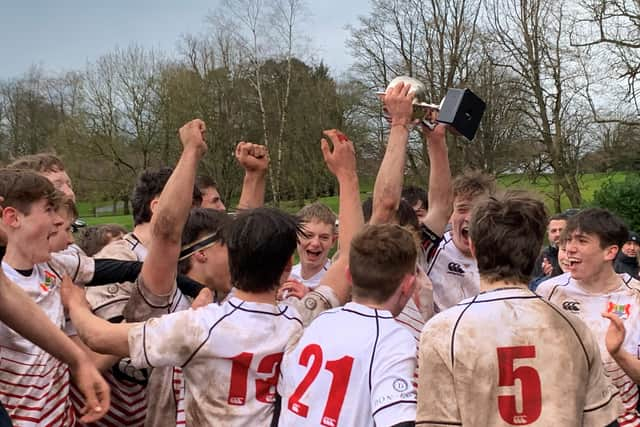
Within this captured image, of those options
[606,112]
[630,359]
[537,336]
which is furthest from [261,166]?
[606,112]

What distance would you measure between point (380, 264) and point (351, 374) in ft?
1.56

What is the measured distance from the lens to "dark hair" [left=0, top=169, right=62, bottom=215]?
9.51ft

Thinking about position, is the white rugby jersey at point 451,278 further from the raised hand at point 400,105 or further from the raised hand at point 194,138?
the raised hand at point 194,138

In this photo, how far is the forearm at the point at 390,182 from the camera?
3.44 m

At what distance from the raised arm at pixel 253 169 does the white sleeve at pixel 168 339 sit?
1535 mm

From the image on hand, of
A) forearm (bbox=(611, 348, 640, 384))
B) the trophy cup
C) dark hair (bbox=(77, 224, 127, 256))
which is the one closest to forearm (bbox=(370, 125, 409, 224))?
the trophy cup

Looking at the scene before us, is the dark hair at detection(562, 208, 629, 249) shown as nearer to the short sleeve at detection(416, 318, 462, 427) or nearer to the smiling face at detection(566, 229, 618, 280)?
the smiling face at detection(566, 229, 618, 280)

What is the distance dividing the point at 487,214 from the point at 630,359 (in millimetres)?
1323

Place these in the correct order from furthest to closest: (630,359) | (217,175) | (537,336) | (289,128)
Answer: (289,128), (217,175), (630,359), (537,336)

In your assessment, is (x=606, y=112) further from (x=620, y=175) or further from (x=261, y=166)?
(x=261, y=166)

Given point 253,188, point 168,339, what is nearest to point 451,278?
point 253,188

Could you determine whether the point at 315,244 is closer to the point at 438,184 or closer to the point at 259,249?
the point at 438,184

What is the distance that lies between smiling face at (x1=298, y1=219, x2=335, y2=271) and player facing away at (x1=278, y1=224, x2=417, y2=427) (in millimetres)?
1994

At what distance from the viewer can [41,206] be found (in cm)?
296
